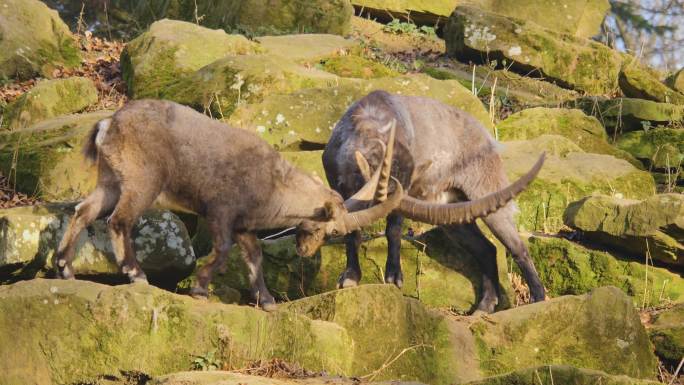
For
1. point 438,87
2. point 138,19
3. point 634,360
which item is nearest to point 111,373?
point 634,360

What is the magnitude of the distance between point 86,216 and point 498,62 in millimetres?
11629

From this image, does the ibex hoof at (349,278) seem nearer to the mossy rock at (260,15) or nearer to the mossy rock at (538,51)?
the mossy rock at (260,15)

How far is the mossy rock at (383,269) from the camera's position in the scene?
1067 cm

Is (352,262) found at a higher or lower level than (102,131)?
lower

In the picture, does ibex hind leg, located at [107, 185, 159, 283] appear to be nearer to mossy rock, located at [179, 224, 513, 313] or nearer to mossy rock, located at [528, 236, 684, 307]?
mossy rock, located at [179, 224, 513, 313]

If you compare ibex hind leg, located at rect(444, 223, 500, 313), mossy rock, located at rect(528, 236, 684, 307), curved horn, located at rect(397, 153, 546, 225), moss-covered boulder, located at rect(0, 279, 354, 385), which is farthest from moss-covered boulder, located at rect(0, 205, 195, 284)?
mossy rock, located at rect(528, 236, 684, 307)

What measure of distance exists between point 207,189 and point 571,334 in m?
3.42

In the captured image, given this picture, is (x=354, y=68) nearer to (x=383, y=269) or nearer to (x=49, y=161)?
(x=49, y=161)

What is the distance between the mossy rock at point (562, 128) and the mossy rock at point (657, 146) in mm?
393

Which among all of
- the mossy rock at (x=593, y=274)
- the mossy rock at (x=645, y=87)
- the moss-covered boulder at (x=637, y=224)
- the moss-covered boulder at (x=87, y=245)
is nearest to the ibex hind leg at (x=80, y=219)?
the moss-covered boulder at (x=87, y=245)

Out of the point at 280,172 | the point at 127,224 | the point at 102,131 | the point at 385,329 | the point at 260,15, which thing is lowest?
the point at 260,15

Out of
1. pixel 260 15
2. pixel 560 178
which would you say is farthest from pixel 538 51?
pixel 560 178

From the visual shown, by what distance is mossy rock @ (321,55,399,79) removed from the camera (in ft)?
54.6

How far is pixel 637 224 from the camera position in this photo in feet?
38.4
